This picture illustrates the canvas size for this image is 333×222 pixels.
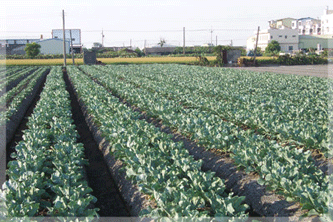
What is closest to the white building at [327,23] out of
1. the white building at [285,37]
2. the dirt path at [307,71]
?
the white building at [285,37]

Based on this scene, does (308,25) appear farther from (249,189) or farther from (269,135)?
(249,189)

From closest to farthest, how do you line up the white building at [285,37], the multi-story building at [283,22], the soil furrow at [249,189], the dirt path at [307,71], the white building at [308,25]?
the soil furrow at [249,189] < the dirt path at [307,71] < the white building at [285,37] < the white building at [308,25] < the multi-story building at [283,22]

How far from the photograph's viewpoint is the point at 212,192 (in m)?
4.75

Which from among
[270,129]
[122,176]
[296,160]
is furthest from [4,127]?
[296,160]

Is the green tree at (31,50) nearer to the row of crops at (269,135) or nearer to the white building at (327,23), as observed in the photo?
the row of crops at (269,135)

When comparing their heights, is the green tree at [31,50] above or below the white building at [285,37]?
A: below

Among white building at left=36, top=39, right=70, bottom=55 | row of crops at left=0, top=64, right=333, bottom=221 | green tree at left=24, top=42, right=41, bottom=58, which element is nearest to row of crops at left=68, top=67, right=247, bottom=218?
row of crops at left=0, top=64, right=333, bottom=221

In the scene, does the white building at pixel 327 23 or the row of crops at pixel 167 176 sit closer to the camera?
the row of crops at pixel 167 176

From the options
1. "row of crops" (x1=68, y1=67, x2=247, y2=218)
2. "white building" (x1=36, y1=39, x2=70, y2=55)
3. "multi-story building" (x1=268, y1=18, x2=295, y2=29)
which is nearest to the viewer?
"row of crops" (x1=68, y1=67, x2=247, y2=218)

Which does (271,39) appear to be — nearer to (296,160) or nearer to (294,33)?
(294,33)

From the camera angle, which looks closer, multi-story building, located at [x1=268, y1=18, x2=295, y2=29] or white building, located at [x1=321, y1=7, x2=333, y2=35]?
white building, located at [x1=321, y1=7, x2=333, y2=35]

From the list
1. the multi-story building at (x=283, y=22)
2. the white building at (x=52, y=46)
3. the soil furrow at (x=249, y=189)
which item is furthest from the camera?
the multi-story building at (x=283, y=22)

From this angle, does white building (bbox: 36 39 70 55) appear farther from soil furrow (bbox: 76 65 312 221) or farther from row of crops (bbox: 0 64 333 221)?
soil furrow (bbox: 76 65 312 221)

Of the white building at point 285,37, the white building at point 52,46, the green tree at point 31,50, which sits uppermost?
the white building at point 285,37
